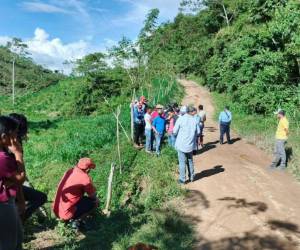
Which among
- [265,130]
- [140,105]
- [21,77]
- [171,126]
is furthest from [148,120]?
[21,77]

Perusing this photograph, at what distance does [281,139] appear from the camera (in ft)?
41.4

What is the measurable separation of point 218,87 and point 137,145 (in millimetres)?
20347

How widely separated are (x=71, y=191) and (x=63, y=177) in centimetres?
32

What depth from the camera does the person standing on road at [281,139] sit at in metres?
12.5

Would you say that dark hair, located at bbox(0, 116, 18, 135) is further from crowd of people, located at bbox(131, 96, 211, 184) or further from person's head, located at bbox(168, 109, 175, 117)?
person's head, located at bbox(168, 109, 175, 117)

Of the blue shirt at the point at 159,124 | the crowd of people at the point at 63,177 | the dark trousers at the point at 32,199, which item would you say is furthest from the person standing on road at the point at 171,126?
the dark trousers at the point at 32,199

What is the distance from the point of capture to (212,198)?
391 inches

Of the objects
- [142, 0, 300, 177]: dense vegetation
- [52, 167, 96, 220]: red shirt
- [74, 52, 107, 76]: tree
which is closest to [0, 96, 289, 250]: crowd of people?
[52, 167, 96, 220]: red shirt

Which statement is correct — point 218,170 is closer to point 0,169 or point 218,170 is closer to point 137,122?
point 137,122

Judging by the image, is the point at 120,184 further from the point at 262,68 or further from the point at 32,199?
the point at 262,68

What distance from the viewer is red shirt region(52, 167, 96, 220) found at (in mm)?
7453

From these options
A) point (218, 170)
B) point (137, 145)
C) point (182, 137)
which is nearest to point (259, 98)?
point (137, 145)

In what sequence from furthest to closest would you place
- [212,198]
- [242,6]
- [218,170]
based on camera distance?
[242,6], [218,170], [212,198]

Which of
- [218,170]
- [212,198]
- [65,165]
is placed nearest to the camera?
[212,198]
